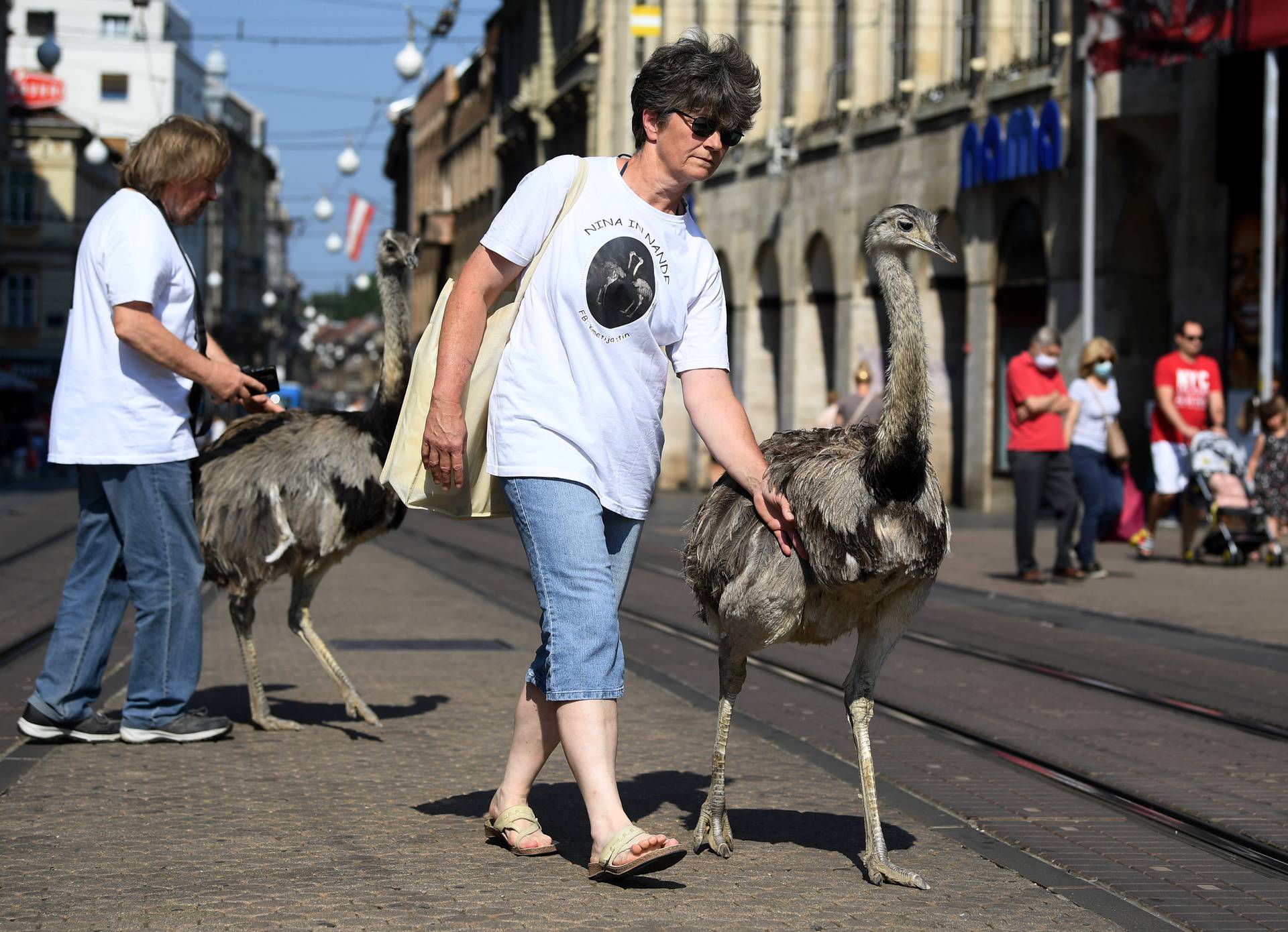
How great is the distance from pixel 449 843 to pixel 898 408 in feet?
5.68

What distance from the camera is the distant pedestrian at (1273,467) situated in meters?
18.4

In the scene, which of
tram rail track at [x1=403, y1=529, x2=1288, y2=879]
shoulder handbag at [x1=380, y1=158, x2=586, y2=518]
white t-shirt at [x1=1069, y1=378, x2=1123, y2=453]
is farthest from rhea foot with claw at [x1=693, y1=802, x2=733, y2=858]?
white t-shirt at [x1=1069, y1=378, x2=1123, y2=453]

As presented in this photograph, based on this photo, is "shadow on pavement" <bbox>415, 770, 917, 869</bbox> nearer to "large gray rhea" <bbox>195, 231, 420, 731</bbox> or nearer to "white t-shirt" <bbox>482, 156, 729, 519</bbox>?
"white t-shirt" <bbox>482, 156, 729, 519</bbox>

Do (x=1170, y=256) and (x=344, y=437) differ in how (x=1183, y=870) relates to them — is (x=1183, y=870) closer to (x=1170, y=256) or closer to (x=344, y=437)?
(x=344, y=437)

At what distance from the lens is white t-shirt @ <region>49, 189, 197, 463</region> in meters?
7.38

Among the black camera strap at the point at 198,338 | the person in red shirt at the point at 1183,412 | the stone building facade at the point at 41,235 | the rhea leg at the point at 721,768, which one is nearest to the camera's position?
the rhea leg at the point at 721,768

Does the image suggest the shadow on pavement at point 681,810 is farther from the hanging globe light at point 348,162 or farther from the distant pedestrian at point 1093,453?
the hanging globe light at point 348,162

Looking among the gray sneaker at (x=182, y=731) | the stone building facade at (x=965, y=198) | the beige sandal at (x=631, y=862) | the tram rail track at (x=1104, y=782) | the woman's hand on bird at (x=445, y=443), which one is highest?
the stone building facade at (x=965, y=198)

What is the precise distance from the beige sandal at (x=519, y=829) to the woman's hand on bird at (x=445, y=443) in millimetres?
Result: 922

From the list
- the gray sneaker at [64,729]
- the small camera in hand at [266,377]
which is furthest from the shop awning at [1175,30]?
the gray sneaker at [64,729]

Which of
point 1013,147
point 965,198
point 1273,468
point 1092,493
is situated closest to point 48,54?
point 965,198

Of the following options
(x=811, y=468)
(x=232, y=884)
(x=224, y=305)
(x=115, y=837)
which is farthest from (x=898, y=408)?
(x=224, y=305)

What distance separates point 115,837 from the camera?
18.9ft

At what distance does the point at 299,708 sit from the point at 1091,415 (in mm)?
9817
